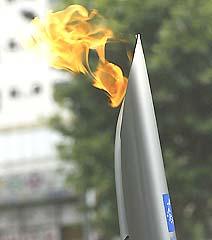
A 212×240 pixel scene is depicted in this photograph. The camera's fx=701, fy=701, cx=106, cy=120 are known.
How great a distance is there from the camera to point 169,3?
11.0 metres

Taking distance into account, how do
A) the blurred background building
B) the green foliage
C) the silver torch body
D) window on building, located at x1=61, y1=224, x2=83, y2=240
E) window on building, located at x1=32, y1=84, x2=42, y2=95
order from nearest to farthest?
the silver torch body
the green foliage
the blurred background building
window on building, located at x1=61, y1=224, x2=83, y2=240
window on building, located at x1=32, y1=84, x2=42, y2=95

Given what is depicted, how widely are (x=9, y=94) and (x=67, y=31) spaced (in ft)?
79.9

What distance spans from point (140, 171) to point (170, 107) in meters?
8.13

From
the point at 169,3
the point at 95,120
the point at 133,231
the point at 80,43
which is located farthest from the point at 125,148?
the point at 95,120

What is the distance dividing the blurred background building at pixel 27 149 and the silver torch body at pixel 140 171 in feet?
75.9

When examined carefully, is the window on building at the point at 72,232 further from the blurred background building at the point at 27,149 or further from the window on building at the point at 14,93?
the window on building at the point at 14,93

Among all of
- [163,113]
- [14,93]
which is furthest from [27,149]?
[163,113]

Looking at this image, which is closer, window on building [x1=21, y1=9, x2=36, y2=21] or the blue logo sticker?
the blue logo sticker

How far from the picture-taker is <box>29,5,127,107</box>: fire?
159 inches

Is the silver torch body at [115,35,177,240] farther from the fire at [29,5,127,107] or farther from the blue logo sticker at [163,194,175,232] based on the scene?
the fire at [29,5,127,107]

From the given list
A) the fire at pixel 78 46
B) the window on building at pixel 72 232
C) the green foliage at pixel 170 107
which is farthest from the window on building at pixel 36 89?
the fire at pixel 78 46

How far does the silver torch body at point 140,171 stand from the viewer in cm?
339

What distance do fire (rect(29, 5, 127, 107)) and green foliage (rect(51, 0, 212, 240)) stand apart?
5879mm

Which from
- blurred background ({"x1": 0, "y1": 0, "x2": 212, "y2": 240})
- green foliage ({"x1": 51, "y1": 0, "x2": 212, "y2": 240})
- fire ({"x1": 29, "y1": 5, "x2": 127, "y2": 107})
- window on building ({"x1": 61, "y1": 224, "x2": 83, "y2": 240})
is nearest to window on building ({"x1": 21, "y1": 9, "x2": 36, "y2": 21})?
window on building ({"x1": 61, "y1": 224, "x2": 83, "y2": 240})
